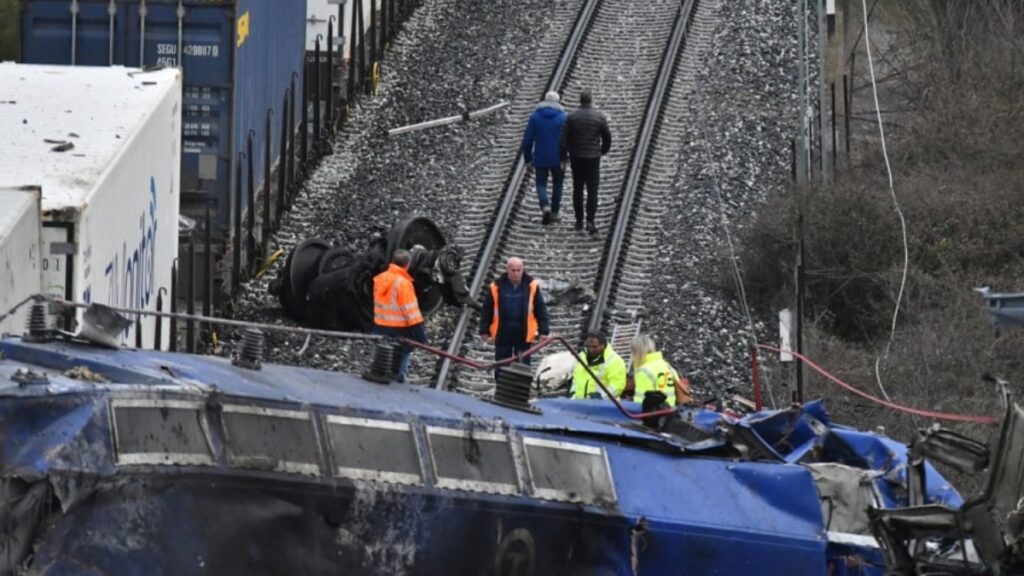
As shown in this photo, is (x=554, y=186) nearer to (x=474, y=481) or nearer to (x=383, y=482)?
(x=474, y=481)

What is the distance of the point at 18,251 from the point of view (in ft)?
41.4

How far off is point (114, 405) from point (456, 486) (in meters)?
1.65

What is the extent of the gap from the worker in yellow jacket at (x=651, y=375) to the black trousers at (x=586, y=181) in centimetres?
809

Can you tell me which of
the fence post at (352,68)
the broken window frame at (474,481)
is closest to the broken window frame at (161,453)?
the broken window frame at (474,481)

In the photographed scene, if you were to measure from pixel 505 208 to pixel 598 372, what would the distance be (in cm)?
821

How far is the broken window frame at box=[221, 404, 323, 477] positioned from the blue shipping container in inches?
506

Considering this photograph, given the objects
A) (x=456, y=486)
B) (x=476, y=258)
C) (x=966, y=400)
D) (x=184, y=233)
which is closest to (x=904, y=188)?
(x=476, y=258)

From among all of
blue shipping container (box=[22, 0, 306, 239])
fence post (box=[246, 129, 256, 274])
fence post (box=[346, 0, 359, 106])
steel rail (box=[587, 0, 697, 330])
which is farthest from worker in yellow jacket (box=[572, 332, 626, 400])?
fence post (box=[346, 0, 359, 106])

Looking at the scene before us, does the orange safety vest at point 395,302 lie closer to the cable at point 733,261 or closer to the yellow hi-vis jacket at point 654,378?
the yellow hi-vis jacket at point 654,378

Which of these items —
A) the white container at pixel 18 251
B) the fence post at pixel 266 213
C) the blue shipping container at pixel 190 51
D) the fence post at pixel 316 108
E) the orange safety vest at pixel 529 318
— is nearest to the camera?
the white container at pixel 18 251

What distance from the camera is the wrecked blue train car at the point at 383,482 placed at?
7.73m

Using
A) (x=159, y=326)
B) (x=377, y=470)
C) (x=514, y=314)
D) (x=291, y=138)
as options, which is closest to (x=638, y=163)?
(x=291, y=138)

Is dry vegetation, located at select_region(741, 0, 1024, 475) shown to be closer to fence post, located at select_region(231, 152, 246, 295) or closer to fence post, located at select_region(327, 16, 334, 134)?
fence post, located at select_region(231, 152, 246, 295)

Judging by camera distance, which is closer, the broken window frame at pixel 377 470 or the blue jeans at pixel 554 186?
the broken window frame at pixel 377 470
